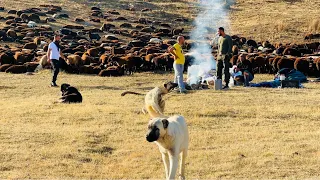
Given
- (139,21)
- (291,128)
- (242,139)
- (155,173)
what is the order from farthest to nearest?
(139,21) < (291,128) < (242,139) < (155,173)

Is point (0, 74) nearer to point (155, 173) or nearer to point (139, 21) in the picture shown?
point (155, 173)

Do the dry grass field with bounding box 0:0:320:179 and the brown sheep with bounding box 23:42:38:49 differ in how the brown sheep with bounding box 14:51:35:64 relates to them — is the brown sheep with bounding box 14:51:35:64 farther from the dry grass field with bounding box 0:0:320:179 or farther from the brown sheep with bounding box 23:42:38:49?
the brown sheep with bounding box 23:42:38:49

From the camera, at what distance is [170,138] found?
808 cm

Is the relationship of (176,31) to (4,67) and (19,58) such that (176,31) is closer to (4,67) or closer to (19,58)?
(19,58)

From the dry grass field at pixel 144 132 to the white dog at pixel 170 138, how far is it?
3.87 ft

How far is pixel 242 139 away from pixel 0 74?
54.0 feet

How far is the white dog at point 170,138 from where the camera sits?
7.79 meters

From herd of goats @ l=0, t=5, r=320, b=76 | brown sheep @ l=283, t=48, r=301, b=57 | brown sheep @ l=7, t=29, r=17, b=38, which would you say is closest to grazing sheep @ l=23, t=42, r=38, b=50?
herd of goats @ l=0, t=5, r=320, b=76

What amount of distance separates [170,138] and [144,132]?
466 centimetres

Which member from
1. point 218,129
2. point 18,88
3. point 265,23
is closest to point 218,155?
point 218,129

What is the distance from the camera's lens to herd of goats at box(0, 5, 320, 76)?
2678cm

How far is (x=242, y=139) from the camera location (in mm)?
12008

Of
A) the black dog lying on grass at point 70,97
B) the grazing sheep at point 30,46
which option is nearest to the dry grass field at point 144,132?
the black dog lying on grass at point 70,97

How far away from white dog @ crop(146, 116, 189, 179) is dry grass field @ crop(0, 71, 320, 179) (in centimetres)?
118
